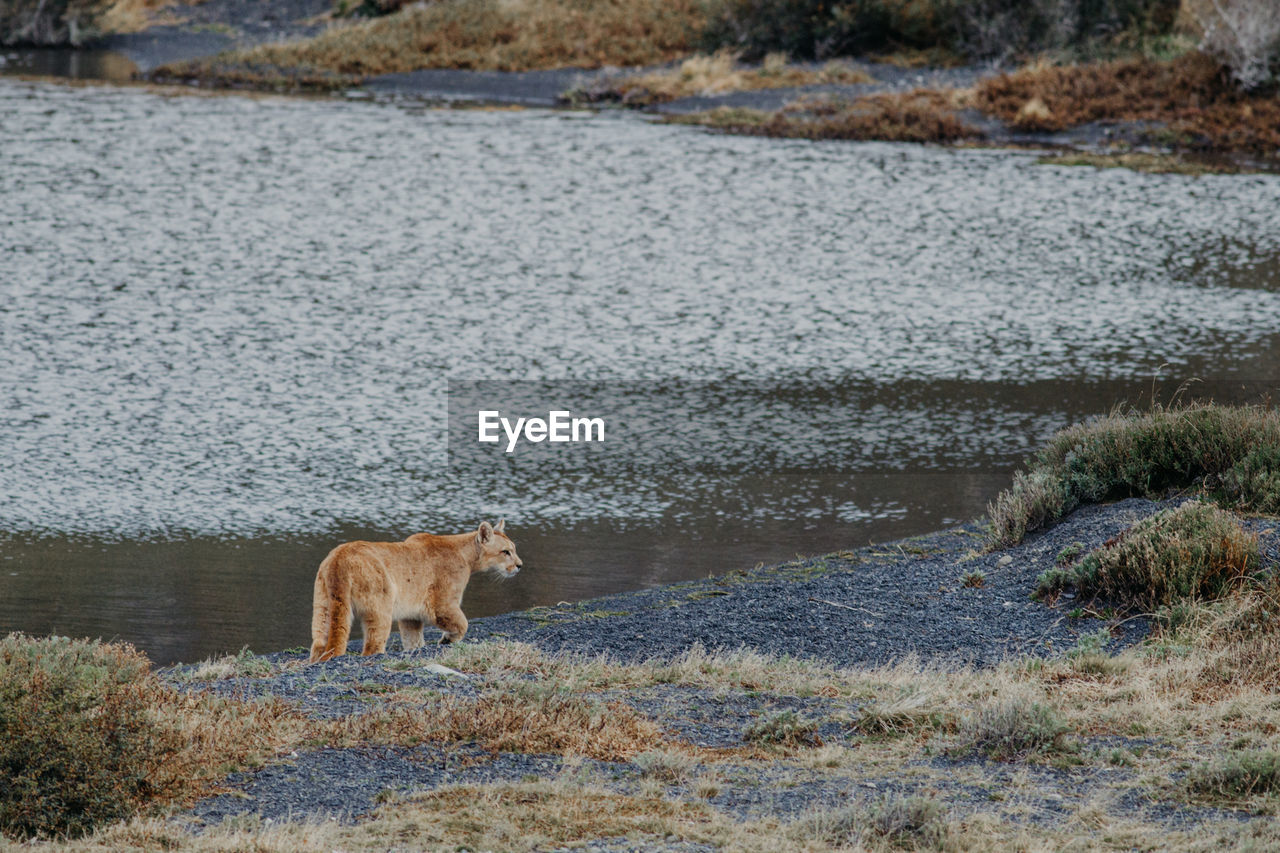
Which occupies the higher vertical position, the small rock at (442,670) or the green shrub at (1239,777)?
the green shrub at (1239,777)

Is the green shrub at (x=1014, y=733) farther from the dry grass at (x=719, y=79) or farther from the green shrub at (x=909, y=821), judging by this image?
the dry grass at (x=719, y=79)

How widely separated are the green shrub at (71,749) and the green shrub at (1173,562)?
7247 millimetres

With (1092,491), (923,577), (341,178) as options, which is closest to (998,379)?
(1092,491)

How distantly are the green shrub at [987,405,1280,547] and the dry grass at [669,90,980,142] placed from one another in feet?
80.8

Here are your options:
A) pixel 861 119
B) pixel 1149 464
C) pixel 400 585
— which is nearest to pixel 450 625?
pixel 400 585

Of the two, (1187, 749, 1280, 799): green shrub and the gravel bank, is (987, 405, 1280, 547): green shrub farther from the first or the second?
(1187, 749, 1280, 799): green shrub

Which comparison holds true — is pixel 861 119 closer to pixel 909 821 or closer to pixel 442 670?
pixel 442 670

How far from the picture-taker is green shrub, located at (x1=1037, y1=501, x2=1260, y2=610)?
1090cm

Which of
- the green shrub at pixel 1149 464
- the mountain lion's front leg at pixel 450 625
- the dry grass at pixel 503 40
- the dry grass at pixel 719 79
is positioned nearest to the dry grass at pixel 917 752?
the mountain lion's front leg at pixel 450 625

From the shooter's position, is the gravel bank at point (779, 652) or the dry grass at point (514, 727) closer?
the gravel bank at point (779, 652)

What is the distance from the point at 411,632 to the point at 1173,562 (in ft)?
18.8

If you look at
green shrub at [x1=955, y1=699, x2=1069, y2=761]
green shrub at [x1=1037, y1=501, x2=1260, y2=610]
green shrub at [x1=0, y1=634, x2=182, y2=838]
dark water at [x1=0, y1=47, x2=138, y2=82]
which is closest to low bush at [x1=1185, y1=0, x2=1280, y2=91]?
green shrub at [x1=1037, y1=501, x2=1260, y2=610]

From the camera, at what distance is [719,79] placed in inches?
1721

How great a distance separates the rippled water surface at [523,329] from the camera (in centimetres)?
1366
